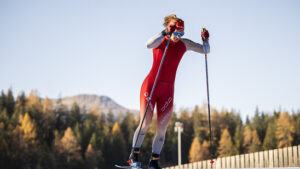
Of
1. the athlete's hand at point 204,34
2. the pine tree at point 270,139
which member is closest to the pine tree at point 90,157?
the pine tree at point 270,139

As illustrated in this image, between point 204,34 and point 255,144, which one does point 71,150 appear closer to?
point 255,144

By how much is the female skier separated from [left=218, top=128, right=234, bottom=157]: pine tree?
82.9 metres

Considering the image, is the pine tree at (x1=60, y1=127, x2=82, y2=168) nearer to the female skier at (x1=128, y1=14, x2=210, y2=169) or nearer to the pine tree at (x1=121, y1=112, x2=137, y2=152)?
the pine tree at (x1=121, y1=112, x2=137, y2=152)

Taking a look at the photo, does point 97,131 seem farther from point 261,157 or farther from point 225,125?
point 261,157

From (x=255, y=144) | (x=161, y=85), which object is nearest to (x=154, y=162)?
(x=161, y=85)

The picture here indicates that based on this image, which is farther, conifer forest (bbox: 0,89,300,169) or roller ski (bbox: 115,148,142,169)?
conifer forest (bbox: 0,89,300,169)

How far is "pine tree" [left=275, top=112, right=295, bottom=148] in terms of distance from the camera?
86.1 metres

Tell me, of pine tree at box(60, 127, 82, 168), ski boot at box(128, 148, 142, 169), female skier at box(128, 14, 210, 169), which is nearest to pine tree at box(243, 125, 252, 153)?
pine tree at box(60, 127, 82, 168)

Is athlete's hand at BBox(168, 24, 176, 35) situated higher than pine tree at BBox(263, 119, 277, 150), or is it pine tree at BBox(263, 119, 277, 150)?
athlete's hand at BBox(168, 24, 176, 35)

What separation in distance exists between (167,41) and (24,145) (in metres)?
68.5

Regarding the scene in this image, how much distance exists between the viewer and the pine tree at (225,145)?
3428 inches

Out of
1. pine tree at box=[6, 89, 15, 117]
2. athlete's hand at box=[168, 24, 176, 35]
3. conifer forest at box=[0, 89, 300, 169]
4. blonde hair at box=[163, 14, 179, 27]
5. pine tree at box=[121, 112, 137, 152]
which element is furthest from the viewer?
pine tree at box=[121, 112, 137, 152]

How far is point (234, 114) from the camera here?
10719 centimetres

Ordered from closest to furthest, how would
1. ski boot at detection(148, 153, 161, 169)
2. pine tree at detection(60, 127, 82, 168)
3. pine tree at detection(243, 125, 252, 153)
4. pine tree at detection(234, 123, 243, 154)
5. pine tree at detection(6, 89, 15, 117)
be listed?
ski boot at detection(148, 153, 161, 169)
pine tree at detection(60, 127, 82, 168)
pine tree at detection(234, 123, 243, 154)
pine tree at detection(243, 125, 252, 153)
pine tree at detection(6, 89, 15, 117)
